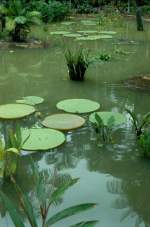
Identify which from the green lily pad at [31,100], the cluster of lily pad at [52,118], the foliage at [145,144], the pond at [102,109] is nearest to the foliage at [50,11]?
the pond at [102,109]

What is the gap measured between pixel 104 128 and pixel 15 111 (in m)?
1.16

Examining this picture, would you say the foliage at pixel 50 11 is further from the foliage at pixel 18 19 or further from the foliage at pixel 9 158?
the foliage at pixel 9 158

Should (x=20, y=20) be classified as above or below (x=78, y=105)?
above

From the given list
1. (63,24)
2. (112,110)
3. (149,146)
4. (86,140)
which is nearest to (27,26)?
(63,24)

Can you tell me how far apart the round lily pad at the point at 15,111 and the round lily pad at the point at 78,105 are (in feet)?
1.33

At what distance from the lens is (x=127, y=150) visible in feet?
14.0

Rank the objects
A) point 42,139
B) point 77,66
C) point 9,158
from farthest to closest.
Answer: point 77,66 < point 42,139 < point 9,158

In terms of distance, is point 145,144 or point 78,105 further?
point 78,105

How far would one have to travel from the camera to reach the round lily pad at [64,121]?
468 cm

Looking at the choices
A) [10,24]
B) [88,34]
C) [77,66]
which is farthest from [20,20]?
[77,66]

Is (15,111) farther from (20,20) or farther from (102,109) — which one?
(20,20)

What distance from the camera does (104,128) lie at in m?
4.62

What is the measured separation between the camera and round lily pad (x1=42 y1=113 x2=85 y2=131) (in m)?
4.68

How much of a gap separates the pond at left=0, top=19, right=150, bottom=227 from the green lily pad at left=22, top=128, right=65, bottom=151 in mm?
70
